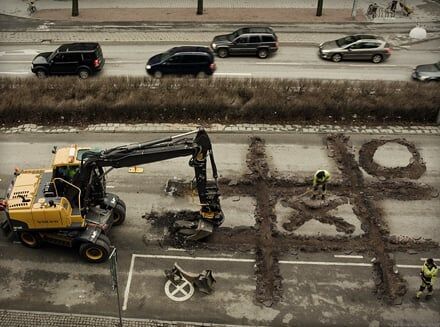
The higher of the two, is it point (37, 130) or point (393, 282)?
point (37, 130)

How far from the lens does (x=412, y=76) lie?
94.3 ft

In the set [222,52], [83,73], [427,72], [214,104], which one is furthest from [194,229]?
[427,72]

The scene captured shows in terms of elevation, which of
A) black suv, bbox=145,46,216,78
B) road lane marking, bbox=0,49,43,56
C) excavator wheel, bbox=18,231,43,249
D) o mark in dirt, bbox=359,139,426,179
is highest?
black suv, bbox=145,46,216,78

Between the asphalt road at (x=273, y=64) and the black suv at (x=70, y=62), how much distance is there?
106 centimetres

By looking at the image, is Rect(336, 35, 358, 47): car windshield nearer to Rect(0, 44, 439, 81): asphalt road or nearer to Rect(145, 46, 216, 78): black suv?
Rect(0, 44, 439, 81): asphalt road

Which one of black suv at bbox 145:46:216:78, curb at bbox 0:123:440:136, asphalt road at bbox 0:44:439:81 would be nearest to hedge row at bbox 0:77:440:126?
curb at bbox 0:123:440:136

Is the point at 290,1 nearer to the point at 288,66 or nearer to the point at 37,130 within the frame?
the point at 288,66

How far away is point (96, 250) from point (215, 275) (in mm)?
4000

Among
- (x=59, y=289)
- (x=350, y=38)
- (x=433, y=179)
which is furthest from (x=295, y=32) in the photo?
(x=59, y=289)

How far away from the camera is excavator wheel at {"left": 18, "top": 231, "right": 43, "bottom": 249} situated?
16375 mm

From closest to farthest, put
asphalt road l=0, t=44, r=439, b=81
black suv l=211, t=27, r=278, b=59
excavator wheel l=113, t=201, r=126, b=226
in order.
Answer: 1. excavator wheel l=113, t=201, r=126, b=226
2. asphalt road l=0, t=44, r=439, b=81
3. black suv l=211, t=27, r=278, b=59

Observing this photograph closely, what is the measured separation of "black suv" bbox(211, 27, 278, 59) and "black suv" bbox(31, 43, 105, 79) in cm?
770

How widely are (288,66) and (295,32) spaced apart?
620 cm

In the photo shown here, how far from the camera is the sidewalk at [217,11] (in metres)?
37.5
